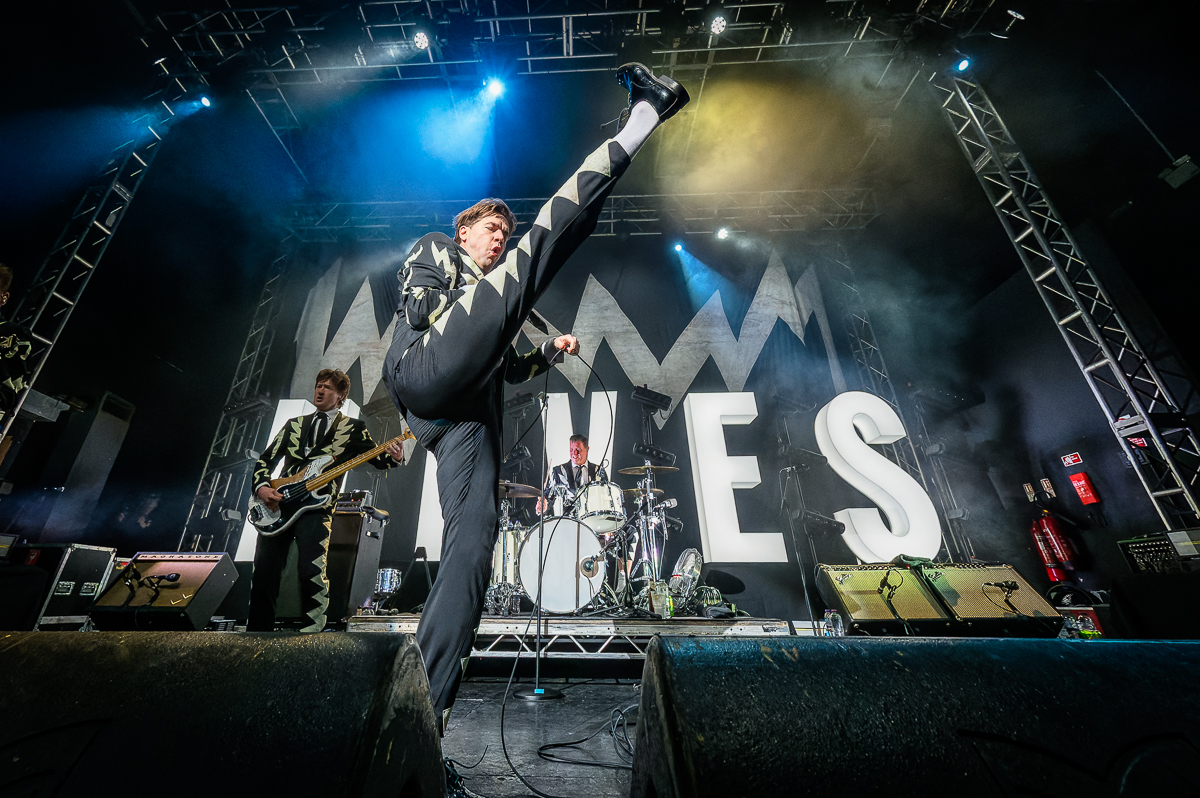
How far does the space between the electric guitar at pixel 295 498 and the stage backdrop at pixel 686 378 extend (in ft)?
10.0

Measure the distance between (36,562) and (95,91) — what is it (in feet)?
17.6

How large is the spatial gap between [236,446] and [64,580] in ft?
10.2

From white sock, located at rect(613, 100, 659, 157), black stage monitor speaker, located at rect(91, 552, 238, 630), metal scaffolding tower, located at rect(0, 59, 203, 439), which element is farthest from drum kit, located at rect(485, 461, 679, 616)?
metal scaffolding tower, located at rect(0, 59, 203, 439)

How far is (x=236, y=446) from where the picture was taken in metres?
7.03

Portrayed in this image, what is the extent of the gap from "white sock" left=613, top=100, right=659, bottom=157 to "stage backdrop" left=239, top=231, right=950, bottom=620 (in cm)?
512

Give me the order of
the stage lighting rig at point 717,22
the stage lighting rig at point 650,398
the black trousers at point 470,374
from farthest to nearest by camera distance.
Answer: the stage lighting rig at point 650,398 → the stage lighting rig at point 717,22 → the black trousers at point 470,374

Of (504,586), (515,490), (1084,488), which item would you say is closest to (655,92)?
(515,490)

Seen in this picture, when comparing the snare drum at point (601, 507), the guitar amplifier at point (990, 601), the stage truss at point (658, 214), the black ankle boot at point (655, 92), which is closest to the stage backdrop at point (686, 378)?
the stage truss at point (658, 214)

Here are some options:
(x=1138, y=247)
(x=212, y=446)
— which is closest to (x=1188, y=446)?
(x=1138, y=247)

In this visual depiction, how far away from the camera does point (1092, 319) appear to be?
4.80 m

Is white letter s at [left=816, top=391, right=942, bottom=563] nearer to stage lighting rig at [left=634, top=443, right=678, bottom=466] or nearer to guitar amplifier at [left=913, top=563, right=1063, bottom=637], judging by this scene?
guitar amplifier at [left=913, top=563, right=1063, bottom=637]

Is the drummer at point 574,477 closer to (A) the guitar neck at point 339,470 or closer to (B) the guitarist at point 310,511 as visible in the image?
(A) the guitar neck at point 339,470

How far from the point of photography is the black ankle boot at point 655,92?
5.31 feet

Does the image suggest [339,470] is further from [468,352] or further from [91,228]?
[91,228]
